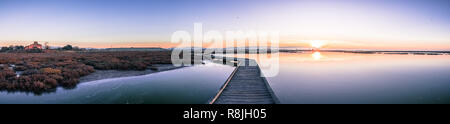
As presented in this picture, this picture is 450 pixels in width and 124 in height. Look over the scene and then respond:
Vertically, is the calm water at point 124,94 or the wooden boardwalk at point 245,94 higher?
the wooden boardwalk at point 245,94

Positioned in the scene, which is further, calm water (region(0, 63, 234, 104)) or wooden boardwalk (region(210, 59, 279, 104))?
calm water (region(0, 63, 234, 104))

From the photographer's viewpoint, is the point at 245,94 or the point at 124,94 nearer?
the point at 245,94

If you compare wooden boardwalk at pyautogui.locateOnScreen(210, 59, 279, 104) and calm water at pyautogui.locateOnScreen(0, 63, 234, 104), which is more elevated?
wooden boardwalk at pyautogui.locateOnScreen(210, 59, 279, 104)

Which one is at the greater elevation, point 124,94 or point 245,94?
point 245,94

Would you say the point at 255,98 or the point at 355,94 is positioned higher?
the point at 255,98
